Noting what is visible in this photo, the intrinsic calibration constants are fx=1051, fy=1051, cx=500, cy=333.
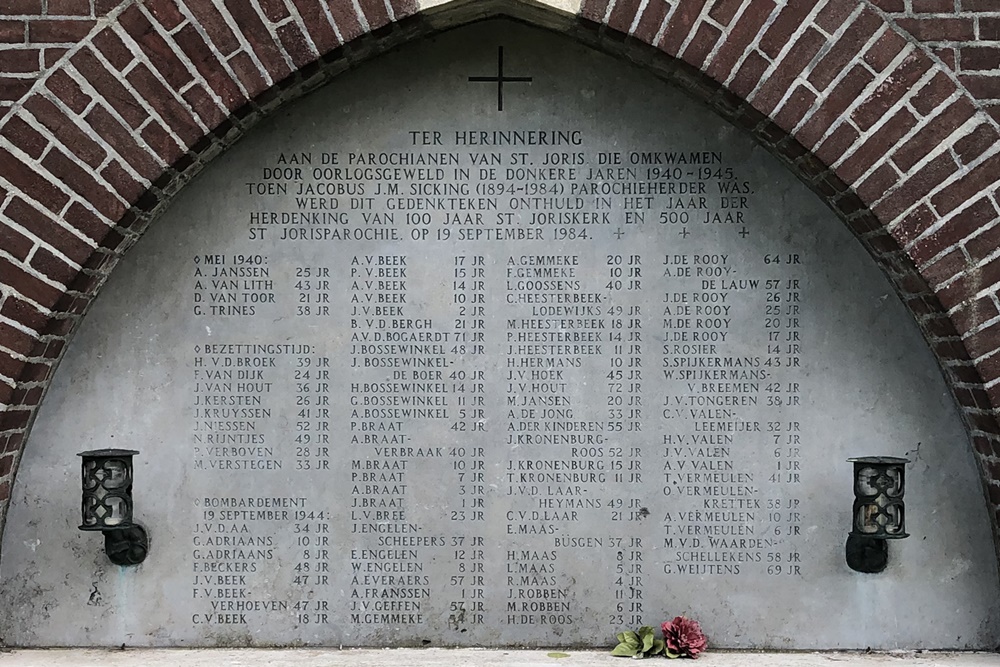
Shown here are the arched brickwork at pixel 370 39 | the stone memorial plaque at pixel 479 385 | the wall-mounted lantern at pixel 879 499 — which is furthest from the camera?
the stone memorial plaque at pixel 479 385

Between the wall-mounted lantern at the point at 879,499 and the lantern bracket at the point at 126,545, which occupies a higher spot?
the wall-mounted lantern at the point at 879,499

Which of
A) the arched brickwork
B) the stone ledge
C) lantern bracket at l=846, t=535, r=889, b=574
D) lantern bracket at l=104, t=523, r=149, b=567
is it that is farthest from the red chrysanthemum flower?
lantern bracket at l=104, t=523, r=149, b=567

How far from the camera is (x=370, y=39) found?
141 inches

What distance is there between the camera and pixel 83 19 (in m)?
3.51

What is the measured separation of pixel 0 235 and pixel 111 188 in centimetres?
40

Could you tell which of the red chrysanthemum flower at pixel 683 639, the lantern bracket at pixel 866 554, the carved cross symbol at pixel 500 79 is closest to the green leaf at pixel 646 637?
the red chrysanthemum flower at pixel 683 639

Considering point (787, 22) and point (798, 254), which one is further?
point (798, 254)

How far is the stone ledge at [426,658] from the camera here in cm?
382

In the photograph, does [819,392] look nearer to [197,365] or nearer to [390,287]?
[390,287]

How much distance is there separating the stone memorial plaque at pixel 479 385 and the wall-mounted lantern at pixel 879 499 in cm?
15

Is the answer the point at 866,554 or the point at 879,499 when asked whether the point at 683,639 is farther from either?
the point at 879,499

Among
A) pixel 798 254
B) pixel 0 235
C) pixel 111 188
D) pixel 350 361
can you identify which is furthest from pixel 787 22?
pixel 0 235

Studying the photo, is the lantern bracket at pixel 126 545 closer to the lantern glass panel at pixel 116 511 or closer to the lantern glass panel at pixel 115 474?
the lantern glass panel at pixel 116 511

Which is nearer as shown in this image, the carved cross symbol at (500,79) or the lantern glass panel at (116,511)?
the lantern glass panel at (116,511)
